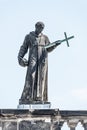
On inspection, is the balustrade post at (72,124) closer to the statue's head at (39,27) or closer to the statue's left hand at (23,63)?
the statue's left hand at (23,63)

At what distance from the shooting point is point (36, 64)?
14906 mm

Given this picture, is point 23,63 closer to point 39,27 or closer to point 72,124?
point 39,27

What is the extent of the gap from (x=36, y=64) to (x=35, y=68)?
0.17m

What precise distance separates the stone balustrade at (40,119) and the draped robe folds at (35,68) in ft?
1.81

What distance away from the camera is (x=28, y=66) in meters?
15.0

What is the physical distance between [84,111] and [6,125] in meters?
2.61

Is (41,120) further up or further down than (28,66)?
further down

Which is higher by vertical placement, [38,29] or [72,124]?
[38,29]

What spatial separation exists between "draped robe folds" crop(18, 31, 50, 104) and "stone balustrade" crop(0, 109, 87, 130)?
55 cm

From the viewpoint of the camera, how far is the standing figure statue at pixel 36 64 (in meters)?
14.5

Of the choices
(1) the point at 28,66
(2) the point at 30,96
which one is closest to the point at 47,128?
(2) the point at 30,96

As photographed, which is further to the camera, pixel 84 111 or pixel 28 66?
pixel 28 66

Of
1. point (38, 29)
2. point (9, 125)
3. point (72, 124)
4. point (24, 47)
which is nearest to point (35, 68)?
point (24, 47)

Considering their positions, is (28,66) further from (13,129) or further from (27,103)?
(13,129)
